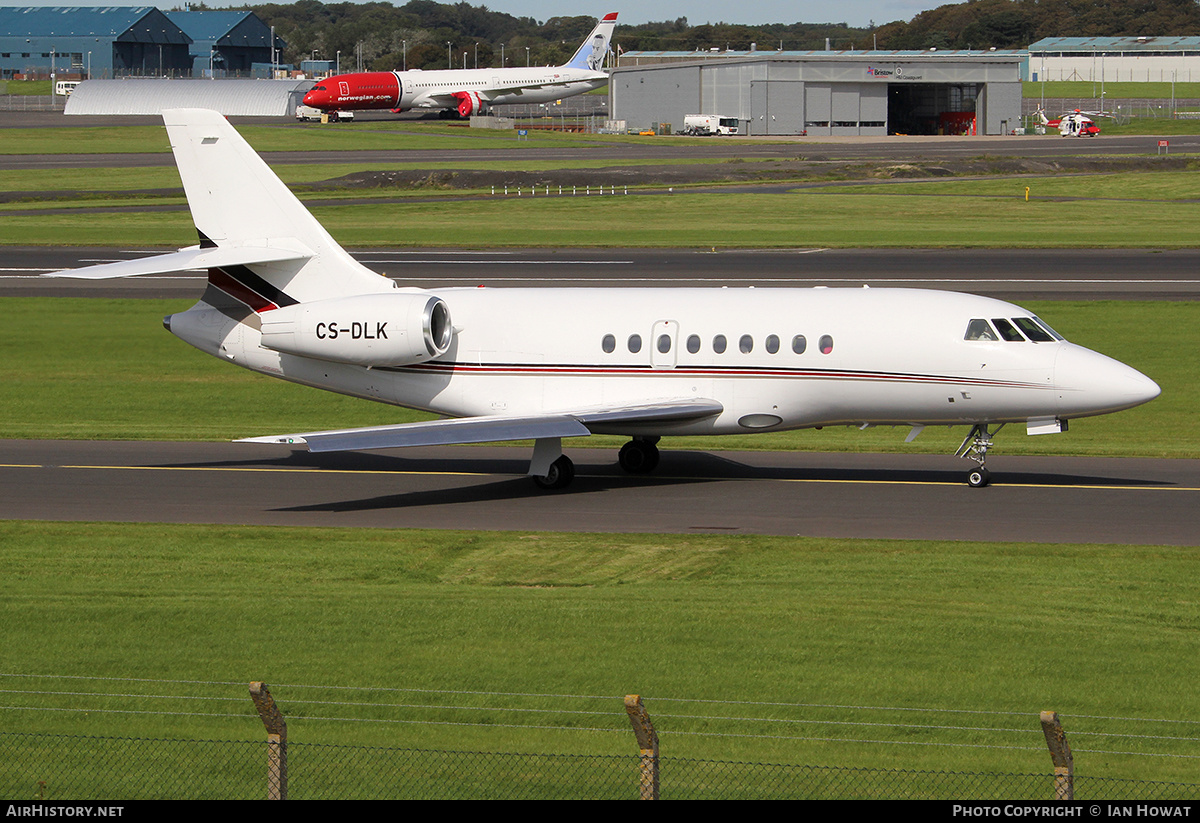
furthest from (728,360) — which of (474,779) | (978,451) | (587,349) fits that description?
(474,779)

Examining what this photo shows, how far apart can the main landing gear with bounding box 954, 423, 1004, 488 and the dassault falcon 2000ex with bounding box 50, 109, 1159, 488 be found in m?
0.05

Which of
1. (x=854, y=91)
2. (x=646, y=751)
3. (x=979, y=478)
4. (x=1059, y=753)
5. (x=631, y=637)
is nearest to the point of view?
(x=1059, y=753)

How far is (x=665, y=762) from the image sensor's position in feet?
44.0

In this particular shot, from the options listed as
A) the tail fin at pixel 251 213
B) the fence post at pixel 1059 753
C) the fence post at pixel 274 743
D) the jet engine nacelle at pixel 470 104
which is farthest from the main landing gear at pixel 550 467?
the jet engine nacelle at pixel 470 104

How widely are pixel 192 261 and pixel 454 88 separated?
137444 mm

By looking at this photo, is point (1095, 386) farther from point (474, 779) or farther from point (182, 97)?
point (182, 97)

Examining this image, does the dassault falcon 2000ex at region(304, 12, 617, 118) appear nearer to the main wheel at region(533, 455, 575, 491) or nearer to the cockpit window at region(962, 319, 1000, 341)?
the main wheel at region(533, 455, 575, 491)

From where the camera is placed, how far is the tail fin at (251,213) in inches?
1134

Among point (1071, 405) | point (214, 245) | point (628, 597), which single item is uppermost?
point (214, 245)

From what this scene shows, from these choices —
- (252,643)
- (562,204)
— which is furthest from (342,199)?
(252,643)

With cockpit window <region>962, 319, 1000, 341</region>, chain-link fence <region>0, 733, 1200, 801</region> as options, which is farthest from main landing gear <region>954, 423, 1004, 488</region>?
chain-link fence <region>0, 733, 1200, 801</region>

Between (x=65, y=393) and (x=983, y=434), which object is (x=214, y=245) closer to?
(x=65, y=393)

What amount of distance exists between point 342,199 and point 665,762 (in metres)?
78.1

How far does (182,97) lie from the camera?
170m
